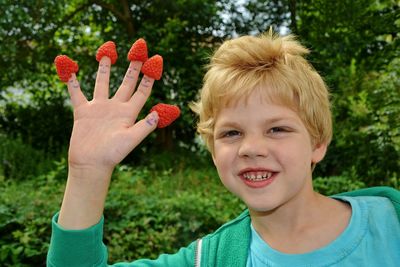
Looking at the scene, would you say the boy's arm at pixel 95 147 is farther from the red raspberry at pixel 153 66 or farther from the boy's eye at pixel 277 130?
the boy's eye at pixel 277 130

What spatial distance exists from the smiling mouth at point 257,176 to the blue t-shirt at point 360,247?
0.71 ft

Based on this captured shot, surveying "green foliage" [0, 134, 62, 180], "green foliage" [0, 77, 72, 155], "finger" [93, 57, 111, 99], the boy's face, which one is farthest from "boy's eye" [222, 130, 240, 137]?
"green foliage" [0, 77, 72, 155]

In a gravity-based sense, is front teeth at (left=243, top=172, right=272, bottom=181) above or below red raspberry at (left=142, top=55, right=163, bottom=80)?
below

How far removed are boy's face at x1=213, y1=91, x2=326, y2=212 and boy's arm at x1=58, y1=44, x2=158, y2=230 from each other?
26cm

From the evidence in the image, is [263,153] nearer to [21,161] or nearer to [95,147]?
[95,147]

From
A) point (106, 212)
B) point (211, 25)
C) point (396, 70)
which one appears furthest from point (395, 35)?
point (211, 25)

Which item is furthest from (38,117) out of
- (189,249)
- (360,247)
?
(360,247)

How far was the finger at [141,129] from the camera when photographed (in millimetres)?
1453

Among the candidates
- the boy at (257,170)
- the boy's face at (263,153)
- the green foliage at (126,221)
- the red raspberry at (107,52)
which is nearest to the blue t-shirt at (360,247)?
the boy at (257,170)

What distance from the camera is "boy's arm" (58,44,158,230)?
4.71ft

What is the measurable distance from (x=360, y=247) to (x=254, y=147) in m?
0.40

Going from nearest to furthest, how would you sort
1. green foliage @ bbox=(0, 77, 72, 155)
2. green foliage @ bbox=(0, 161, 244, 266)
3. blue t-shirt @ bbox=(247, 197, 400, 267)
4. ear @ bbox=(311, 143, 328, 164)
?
blue t-shirt @ bbox=(247, 197, 400, 267)
ear @ bbox=(311, 143, 328, 164)
green foliage @ bbox=(0, 161, 244, 266)
green foliage @ bbox=(0, 77, 72, 155)

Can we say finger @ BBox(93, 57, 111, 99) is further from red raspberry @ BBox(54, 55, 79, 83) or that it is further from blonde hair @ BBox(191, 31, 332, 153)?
blonde hair @ BBox(191, 31, 332, 153)

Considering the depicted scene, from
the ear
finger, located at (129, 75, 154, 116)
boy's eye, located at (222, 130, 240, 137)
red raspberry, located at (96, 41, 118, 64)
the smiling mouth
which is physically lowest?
the smiling mouth
